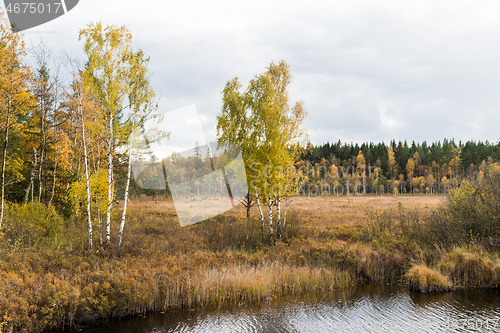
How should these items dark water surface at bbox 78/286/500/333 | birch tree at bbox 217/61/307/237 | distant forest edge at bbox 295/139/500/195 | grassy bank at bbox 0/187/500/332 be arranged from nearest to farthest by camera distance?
dark water surface at bbox 78/286/500/333 < grassy bank at bbox 0/187/500/332 < birch tree at bbox 217/61/307/237 < distant forest edge at bbox 295/139/500/195

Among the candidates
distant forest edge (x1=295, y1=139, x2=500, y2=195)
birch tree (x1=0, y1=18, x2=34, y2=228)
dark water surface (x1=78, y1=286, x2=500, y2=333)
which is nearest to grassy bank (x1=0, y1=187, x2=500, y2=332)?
dark water surface (x1=78, y1=286, x2=500, y2=333)

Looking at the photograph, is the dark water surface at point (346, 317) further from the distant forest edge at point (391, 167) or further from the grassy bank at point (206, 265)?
the distant forest edge at point (391, 167)

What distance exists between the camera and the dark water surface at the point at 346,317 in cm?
1026

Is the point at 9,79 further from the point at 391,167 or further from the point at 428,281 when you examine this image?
the point at 391,167

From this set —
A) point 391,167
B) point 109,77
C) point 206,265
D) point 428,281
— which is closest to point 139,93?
point 109,77

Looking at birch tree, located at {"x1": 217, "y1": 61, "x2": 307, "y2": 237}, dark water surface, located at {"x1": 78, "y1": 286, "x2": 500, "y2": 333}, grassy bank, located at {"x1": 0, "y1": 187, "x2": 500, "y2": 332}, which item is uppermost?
birch tree, located at {"x1": 217, "y1": 61, "x2": 307, "y2": 237}

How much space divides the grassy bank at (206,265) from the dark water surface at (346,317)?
86 centimetres

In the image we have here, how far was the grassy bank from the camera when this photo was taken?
10.4 m

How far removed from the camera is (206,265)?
1453 centimetres

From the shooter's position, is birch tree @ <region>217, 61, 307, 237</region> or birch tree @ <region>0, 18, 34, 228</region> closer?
birch tree @ <region>0, 18, 34, 228</region>

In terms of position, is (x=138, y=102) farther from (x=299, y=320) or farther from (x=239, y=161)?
(x=299, y=320)

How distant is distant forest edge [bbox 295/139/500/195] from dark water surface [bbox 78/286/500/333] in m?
69.5

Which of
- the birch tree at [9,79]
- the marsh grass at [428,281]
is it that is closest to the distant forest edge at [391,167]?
the marsh grass at [428,281]

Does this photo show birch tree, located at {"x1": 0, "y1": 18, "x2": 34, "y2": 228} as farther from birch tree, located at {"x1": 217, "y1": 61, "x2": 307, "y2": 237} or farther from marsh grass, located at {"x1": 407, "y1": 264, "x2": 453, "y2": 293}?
marsh grass, located at {"x1": 407, "y1": 264, "x2": 453, "y2": 293}
